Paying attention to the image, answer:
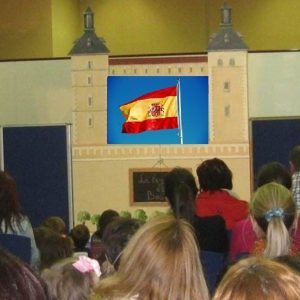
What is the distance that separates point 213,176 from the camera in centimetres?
459

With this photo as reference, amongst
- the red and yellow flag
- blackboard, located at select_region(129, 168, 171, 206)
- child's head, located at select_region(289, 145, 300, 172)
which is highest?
the red and yellow flag

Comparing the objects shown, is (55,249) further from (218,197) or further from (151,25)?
(151,25)

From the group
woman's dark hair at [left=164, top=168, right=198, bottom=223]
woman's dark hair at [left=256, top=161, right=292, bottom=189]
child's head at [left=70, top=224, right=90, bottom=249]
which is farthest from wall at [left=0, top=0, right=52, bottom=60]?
woman's dark hair at [left=164, top=168, right=198, bottom=223]

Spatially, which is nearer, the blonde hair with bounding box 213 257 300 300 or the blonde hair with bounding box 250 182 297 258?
the blonde hair with bounding box 213 257 300 300

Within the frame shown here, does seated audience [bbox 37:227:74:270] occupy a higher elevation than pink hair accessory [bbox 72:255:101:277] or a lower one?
lower

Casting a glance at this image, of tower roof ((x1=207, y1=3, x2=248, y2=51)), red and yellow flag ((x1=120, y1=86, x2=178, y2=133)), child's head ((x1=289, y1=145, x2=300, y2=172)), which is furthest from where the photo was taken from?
tower roof ((x1=207, y1=3, x2=248, y2=51))

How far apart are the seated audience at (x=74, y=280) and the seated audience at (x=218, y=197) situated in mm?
1814

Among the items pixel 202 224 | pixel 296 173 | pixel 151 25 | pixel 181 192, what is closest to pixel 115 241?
pixel 202 224

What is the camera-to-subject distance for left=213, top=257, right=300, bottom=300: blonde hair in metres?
1.39

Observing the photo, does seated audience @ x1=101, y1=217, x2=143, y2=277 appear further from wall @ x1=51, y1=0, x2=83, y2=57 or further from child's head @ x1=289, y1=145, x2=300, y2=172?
wall @ x1=51, y1=0, x2=83, y2=57

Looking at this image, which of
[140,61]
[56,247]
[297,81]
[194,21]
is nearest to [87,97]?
[140,61]

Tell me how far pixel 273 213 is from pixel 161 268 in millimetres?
1290

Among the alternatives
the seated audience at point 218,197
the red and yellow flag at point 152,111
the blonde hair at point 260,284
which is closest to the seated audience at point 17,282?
the blonde hair at point 260,284

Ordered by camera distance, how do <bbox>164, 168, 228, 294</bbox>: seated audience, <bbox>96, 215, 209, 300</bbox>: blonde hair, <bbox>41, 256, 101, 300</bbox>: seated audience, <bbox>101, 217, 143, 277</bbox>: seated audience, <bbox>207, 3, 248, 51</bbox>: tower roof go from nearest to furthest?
<bbox>96, 215, 209, 300</bbox>: blonde hair < <bbox>41, 256, 101, 300</bbox>: seated audience < <bbox>101, 217, 143, 277</bbox>: seated audience < <bbox>164, 168, 228, 294</bbox>: seated audience < <bbox>207, 3, 248, 51</bbox>: tower roof
